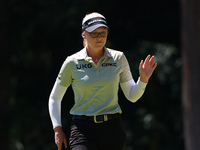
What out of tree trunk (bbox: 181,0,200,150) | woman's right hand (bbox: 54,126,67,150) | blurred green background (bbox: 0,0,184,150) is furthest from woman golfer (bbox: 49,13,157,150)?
blurred green background (bbox: 0,0,184,150)

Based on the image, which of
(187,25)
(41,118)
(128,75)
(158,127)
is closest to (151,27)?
(187,25)

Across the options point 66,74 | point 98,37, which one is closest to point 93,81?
point 66,74

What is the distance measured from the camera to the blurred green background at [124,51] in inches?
537

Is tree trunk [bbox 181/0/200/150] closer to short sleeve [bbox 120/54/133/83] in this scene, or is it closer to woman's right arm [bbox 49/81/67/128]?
short sleeve [bbox 120/54/133/83]

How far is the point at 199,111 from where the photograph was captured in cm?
1254

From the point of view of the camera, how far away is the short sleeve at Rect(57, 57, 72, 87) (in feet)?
13.9

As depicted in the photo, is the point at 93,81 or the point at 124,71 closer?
the point at 93,81

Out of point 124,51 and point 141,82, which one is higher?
point 124,51

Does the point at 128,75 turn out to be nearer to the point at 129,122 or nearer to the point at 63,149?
the point at 63,149

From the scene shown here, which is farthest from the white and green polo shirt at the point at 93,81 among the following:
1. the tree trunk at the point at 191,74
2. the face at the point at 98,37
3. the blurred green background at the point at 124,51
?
the blurred green background at the point at 124,51

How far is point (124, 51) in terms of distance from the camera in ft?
44.6

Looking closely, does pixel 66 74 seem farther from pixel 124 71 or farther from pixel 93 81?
pixel 124 71

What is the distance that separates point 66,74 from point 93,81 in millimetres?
249

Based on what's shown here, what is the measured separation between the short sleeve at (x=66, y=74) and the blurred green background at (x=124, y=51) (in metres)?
9.15
